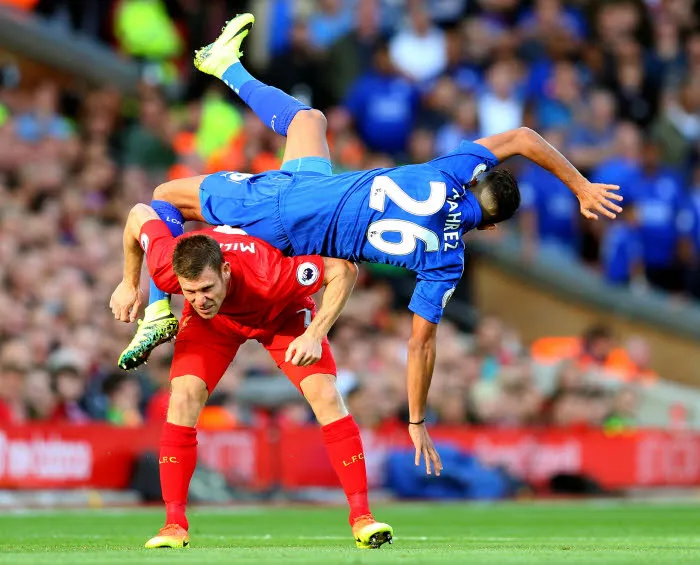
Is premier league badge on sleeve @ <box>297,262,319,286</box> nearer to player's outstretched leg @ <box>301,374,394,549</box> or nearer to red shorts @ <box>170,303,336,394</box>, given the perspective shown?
red shorts @ <box>170,303,336,394</box>

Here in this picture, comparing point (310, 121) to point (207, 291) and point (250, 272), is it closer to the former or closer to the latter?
point (250, 272)

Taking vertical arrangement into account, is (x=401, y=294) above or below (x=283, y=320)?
above

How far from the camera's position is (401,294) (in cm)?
2073

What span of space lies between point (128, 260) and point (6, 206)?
7723mm

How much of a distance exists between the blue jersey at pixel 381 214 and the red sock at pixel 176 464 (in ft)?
4.16

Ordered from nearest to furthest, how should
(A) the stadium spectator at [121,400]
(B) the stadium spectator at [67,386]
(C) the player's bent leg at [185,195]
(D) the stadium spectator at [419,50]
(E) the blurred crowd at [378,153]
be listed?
(C) the player's bent leg at [185,195], (B) the stadium spectator at [67,386], (A) the stadium spectator at [121,400], (E) the blurred crowd at [378,153], (D) the stadium spectator at [419,50]

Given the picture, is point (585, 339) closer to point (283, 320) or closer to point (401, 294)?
point (401, 294)

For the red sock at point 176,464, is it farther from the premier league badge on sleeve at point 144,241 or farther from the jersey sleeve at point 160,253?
the premier league badge on sleeve at point 144,241

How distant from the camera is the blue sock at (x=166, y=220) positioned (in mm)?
9570

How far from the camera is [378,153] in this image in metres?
21.1

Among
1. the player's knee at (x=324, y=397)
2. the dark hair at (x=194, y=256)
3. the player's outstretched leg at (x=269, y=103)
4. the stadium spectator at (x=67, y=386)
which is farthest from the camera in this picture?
the stadium spectator at (x=67, y=386)

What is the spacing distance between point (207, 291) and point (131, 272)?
3.45 feet

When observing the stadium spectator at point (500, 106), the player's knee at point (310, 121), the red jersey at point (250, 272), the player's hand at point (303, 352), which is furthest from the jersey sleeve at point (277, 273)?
the stadium spectator at point (500, 106)

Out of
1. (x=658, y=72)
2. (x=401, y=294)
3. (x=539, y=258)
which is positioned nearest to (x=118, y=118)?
(x=401, y=294)
